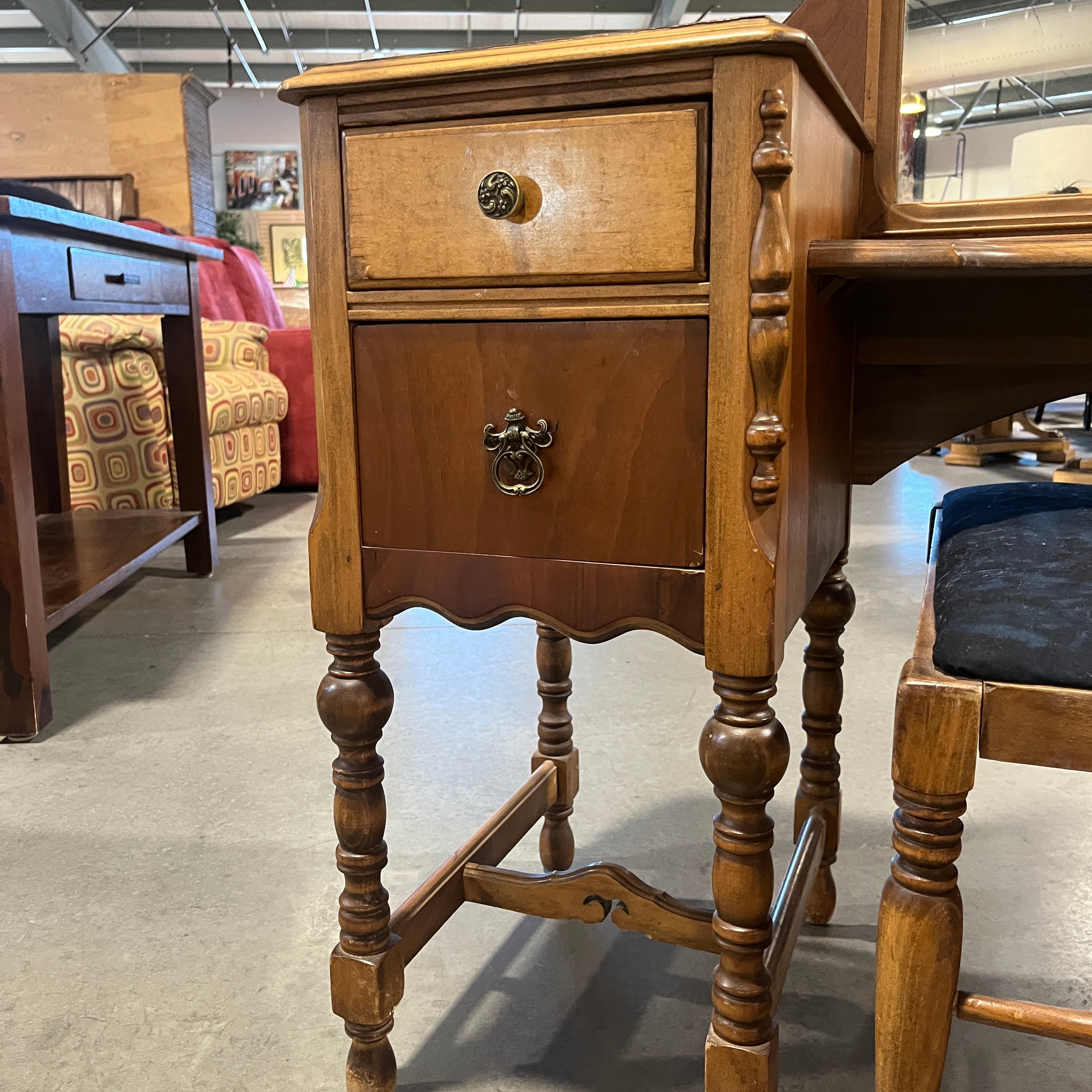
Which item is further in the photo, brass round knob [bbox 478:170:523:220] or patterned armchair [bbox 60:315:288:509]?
patterned armchair [bbox 60:315:288:509]

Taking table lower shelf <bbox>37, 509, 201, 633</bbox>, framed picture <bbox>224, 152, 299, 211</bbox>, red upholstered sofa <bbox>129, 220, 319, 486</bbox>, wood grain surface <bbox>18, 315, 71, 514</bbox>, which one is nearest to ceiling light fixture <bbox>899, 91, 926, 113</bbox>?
table lower shelf <bbox>37, 509, 201, 633</bbox>

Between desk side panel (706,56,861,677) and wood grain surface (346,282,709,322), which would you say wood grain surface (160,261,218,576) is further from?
desk side panel (706,56,861,677)

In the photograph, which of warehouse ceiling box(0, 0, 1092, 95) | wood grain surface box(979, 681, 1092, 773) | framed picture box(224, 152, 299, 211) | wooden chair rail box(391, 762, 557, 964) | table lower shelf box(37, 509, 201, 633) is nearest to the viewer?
wood grain surface box(979, 681, 1092, 773)

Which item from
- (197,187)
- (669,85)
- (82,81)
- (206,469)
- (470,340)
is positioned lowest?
(206,469)

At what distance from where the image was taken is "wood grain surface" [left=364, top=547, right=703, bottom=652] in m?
0.89

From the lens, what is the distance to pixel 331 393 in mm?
981

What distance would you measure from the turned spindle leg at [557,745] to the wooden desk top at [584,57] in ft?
2.72

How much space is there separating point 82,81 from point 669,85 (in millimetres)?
6851

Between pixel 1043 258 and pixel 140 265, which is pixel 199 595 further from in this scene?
pixel 1043 258

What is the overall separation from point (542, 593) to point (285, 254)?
10.7 m

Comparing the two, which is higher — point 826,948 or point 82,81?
point 82,81

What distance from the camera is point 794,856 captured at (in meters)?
1.32

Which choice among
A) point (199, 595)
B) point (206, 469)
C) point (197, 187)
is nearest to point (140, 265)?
point (206, 469)

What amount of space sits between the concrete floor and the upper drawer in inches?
34.0
